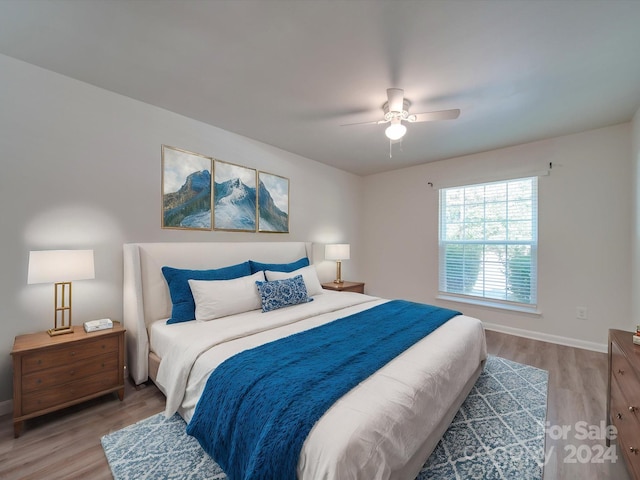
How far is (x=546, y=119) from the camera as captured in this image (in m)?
2.88

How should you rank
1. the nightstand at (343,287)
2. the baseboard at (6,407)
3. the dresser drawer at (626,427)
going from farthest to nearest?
the nightstand at (343,287) → the baseboard at (6,407) → the dresser drawer at (626,427)

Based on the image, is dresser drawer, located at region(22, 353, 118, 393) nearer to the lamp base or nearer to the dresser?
the lamp base

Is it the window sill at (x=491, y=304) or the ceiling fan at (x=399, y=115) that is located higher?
the ceiling fan at (x=399, y=115)

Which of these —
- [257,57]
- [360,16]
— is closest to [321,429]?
[360,16]

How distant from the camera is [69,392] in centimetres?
193

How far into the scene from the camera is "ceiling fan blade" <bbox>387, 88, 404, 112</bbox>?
2.20m

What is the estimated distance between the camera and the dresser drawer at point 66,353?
5.85 feet

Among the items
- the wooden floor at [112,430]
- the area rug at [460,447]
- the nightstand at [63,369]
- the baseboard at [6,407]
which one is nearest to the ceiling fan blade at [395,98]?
the area rug at [460,447]

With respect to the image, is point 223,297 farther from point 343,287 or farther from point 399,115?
point 399,115

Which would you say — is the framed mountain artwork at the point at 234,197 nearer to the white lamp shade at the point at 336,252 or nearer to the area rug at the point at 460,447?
the white lamp shade at the point at 336,252

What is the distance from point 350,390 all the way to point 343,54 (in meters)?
2.06

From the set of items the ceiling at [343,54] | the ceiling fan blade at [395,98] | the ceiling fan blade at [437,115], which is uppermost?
the ceiling at [343,54]

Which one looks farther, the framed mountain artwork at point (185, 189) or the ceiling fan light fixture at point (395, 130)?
the framed mountain artwork at point (185, 189)

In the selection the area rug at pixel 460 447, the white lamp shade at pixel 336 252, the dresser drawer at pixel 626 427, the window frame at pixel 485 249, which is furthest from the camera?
the white lamp shade at pixel 336 252
